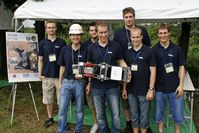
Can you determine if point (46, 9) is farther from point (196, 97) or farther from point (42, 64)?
point (196, 97)

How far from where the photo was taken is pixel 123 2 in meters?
5.48

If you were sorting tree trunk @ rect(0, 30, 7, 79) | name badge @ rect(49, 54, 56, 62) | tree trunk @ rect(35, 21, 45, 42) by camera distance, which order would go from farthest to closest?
tree trunk @ rect(0, 30, 7, 79)
tree trunk @ rect(35, 21, 45, 42)
name badge @ rect(49, 54, 56, 62)

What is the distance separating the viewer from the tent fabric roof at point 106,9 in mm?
4938

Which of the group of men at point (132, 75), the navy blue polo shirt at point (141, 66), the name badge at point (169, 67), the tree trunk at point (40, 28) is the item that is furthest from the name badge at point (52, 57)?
the tree trunk at point (40, 28)

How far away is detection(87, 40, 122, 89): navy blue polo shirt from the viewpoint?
444 cm

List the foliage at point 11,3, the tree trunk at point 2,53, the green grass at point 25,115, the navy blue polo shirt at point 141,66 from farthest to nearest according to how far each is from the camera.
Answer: the tree trunk at point 2,53, the foliage at point 11,3, the green grass at point 25,115, the navy blue polo shirt at point 141,66

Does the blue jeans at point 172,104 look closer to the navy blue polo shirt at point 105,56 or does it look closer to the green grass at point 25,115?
the navy blue polo shirt at point 105,56

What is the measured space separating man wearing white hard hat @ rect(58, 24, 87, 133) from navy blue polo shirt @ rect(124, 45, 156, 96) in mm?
696

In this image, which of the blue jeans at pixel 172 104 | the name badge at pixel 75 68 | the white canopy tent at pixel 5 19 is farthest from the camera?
the white canopy tent at pixel 5 19

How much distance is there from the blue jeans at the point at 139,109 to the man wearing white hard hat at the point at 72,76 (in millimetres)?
719

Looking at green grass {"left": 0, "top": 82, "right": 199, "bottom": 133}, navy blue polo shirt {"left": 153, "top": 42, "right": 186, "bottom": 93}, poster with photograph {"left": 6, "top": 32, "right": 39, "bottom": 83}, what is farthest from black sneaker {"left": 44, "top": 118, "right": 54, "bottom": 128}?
navy blue polo shirt {"left": 153, "top": 42, "right": 186, "bottom": 93}

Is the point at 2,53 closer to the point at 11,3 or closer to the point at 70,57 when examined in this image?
the point at 11,3

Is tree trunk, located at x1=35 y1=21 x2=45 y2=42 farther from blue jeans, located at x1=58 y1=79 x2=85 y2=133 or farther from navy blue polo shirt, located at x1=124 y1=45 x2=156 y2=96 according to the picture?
navy blue polo shirt, located at x1=124 y1=45 x2=156 y2=96

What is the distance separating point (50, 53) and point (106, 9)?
1065 mm
